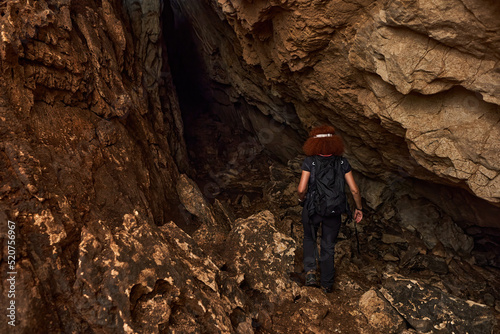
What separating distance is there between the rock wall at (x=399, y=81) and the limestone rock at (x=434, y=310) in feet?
5.05

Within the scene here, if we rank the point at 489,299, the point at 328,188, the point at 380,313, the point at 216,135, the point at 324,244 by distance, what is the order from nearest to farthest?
the point at 380,313, the point at 328,188, the point at 324,244, the point at 489,299, the point at 216,135

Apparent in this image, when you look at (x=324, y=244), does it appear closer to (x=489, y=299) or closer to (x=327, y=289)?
(x=327, y=289)

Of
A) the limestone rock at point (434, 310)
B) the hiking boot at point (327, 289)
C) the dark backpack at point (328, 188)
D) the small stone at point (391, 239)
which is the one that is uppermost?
the dark backpack at point (328, 188)

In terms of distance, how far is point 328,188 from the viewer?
11.9 feet

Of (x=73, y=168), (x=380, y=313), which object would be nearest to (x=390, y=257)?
(x=380, y=313)

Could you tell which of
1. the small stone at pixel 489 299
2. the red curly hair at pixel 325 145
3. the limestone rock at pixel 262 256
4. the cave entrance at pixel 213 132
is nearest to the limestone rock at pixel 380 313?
the limestone rock at pixel 262 256

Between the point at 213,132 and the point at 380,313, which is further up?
the point at 213,132

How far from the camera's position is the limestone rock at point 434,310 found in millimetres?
3020

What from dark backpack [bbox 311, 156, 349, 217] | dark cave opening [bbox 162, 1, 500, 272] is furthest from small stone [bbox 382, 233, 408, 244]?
dark backpack [bbox 311, 156, 349, 217]

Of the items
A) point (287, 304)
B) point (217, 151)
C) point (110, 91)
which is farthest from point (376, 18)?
point (217, 151)

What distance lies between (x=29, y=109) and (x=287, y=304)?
11.4 ft

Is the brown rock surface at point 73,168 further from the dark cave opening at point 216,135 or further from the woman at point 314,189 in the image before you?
the dark cave opening at point 216,135

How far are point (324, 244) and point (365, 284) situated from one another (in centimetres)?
144

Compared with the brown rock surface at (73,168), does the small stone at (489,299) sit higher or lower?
lower
